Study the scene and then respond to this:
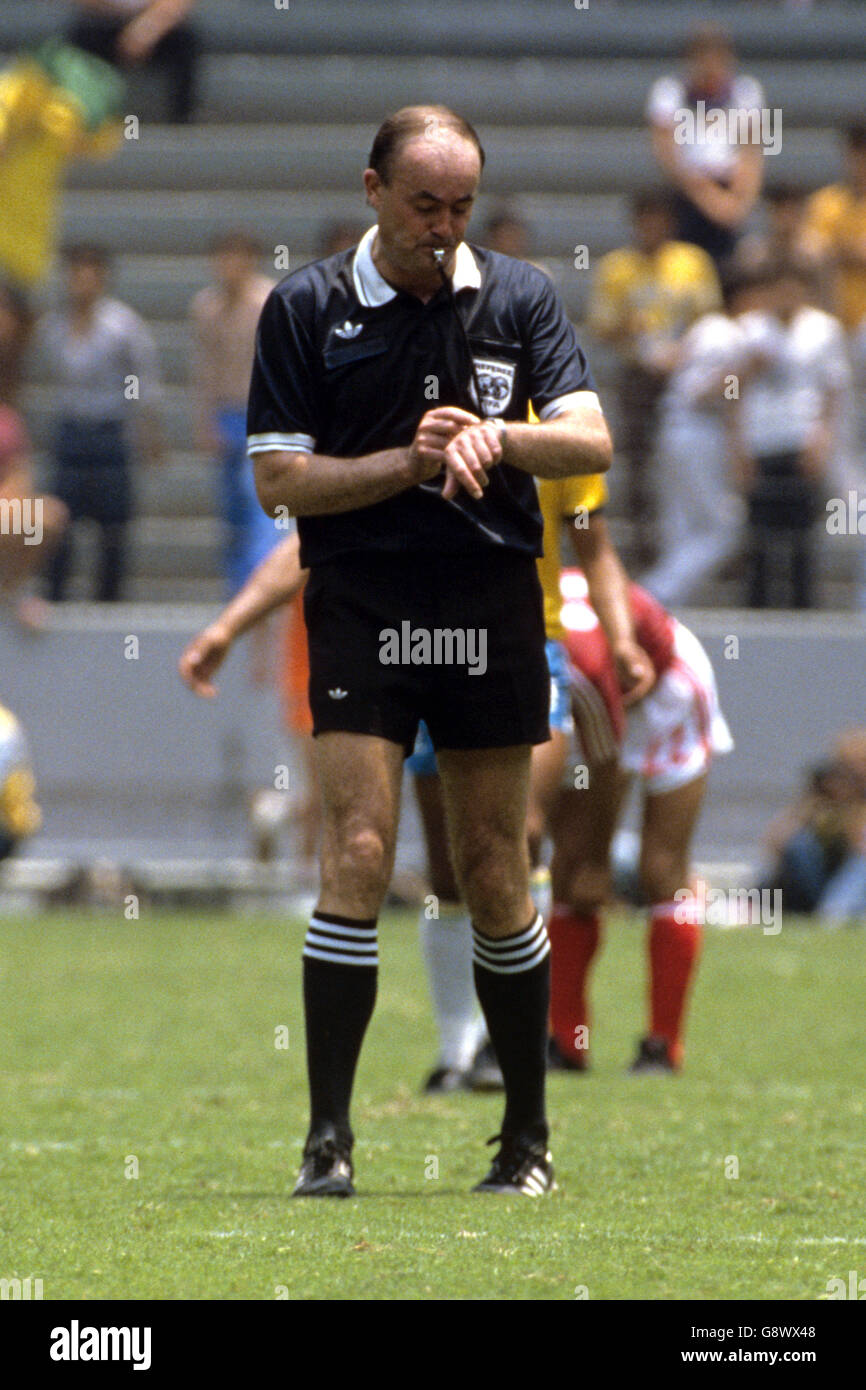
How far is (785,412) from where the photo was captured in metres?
14.6

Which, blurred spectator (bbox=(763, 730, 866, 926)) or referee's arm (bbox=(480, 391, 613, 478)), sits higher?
referee's arm (bbox=(480, 391, 613, 478))

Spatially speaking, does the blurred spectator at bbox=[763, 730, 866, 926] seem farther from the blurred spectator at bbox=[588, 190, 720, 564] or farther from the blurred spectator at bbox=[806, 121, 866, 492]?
the blurred spectator at bbox=[588, 190, 720, 564]

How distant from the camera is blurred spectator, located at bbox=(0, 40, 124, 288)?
16562 mm

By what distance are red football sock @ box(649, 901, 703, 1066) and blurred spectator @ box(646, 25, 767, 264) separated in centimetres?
929

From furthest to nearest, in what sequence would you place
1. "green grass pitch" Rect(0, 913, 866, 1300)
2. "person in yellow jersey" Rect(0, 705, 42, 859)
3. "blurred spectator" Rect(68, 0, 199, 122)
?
1. "blurred spectator" Rect(68, 0, 199, 122)
2. "person in yellow jersey" Rect(0, 705, 42, 859)
3. "green grass pitch" Rect(0, 913, 866, 1300)

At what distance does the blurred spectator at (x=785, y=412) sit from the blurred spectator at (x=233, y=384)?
268 cm

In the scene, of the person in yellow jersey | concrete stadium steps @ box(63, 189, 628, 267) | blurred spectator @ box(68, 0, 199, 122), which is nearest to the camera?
the person in yellow jersey

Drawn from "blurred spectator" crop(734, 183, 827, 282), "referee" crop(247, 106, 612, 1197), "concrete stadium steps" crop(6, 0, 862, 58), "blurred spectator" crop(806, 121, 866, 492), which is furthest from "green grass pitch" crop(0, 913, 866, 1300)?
"concrete stadium steps" crop(6, 0, 862, 58)

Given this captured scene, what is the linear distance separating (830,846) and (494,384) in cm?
858

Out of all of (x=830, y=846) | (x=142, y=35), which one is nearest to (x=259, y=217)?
(x=142, y=35)

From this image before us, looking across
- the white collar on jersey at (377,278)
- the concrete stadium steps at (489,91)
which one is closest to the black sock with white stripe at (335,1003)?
the white collar on jersey at (377,278)

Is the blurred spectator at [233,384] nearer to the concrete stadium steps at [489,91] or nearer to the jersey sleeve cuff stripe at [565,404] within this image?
the concrete stadium steps at [489,91]
